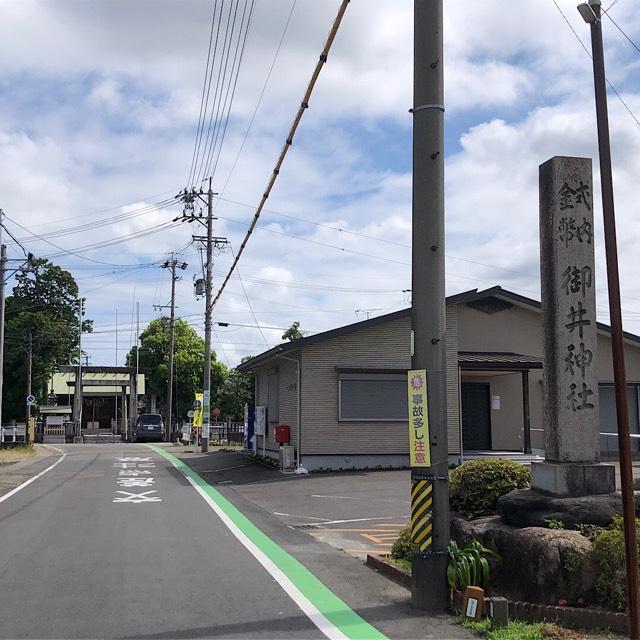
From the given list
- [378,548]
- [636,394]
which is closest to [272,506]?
[378,548]

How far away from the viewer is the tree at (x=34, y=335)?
Result: 48.8 metres

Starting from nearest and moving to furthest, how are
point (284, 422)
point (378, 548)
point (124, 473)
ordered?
point (378, 548), point (124, 473), point (284, 422)

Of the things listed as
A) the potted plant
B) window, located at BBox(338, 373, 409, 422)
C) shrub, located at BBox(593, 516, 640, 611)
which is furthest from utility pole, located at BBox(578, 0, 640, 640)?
window, located at BBox(338, 373, 409, 422)

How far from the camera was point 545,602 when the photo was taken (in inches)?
269

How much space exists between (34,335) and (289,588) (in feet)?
149

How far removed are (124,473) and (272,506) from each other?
909cm

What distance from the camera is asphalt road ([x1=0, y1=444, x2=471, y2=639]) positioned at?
6586 millimetres

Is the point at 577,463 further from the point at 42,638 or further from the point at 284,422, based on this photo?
the point at 284,422

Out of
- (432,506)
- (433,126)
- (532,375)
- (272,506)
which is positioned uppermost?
(433,126)

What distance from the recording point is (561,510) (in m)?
7.83

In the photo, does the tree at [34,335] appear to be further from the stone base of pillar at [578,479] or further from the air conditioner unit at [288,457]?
the stone base of pillar at [578,479]

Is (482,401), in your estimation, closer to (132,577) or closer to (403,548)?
(403,548)

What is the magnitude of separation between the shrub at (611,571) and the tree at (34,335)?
148 feet

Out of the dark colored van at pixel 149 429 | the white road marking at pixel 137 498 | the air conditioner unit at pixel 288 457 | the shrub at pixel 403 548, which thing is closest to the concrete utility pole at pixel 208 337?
the air conditioner unit at pixel 288 457
